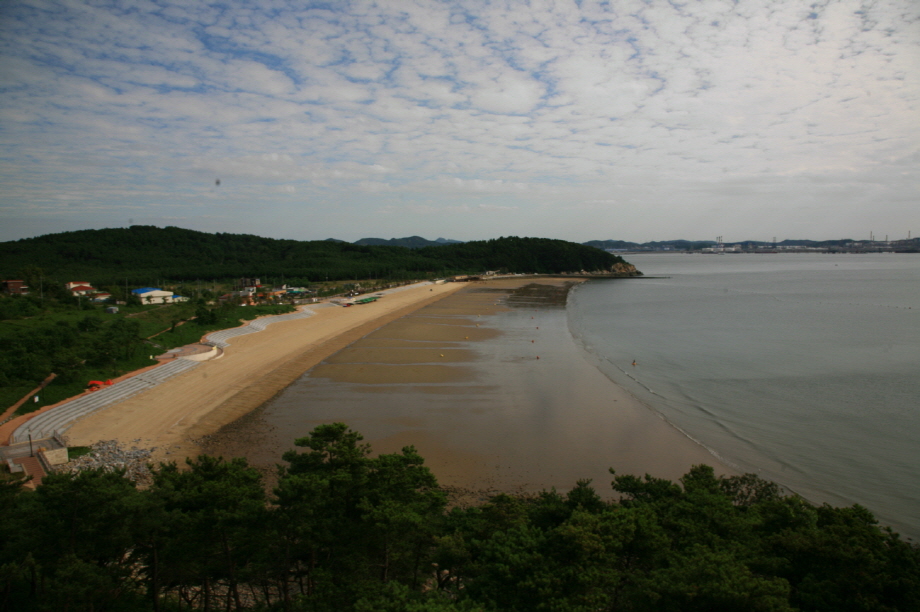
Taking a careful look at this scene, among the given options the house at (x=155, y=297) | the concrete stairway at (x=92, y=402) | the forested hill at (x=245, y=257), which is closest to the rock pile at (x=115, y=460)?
the concrete stairway at (x=92, y=402)

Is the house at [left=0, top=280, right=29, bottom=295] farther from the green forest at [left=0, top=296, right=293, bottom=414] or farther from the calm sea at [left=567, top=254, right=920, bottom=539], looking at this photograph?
the calm sea at [left=567, top=254, right=920, bottom=539]

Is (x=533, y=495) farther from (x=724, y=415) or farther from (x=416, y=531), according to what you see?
(x=724, y=415)

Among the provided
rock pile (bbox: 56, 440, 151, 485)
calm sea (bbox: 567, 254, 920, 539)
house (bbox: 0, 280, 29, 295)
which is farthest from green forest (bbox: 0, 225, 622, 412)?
calm sea (bbox: 567, 254, 920, 539)

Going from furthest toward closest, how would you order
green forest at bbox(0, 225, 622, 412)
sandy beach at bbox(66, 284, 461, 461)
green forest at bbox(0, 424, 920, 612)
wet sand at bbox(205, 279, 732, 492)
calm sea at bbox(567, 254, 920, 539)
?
green forest at bbox(0, 225, 622, 412) → sandy beach at bbox(66, 284, 461, 461) → wet sand at bbox(205, 279, 732, 492) → calm sea at bbox(567, 254, 920, 539) → green forest at bbox(0, 424, 920, 612)

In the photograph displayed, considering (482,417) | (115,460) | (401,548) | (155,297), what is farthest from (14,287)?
(401,548)

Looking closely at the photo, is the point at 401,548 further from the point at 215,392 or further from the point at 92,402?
the point at 215,392

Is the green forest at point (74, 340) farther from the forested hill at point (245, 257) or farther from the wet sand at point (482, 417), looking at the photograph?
the forested hill at point (245, 257)

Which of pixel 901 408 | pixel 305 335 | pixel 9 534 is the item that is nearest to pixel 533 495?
pixel 9 534
